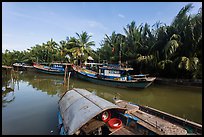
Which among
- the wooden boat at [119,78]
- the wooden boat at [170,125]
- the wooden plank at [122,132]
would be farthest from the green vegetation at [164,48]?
the wooden plank at [122,132]

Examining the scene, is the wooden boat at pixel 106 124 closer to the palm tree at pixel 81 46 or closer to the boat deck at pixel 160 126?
the boat deck at pixel 160 126

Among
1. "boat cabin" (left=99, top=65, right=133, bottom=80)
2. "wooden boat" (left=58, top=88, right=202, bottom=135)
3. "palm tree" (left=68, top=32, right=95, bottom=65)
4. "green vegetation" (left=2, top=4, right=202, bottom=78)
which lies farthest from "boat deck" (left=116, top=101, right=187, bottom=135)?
"palm tree" (left=68, top=32, right=95, bottom=65)

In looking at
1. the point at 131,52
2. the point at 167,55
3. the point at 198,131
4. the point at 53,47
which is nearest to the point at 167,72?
the point at 167,55

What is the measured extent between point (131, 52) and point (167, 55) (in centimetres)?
655

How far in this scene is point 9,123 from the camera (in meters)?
6.56

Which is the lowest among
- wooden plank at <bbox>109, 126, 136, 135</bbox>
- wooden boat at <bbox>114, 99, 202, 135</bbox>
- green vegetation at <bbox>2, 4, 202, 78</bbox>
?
wooden plank at <bbox>109, 126, 136, 135</bbox>

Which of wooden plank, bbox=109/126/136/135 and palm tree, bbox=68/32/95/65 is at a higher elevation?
palm tree, bbox=68/32/95/65

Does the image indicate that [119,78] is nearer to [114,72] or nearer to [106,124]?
[114,72]

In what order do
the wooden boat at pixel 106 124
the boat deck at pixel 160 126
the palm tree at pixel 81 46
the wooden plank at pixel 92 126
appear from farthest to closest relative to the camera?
the palm tree at pixel 81 46 → the wooden plank at pixel 92 126 → the boat deck at pixel 160 126 → the wooden boat at pixel 106 124

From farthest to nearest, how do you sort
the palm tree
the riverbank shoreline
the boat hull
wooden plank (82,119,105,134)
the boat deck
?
1. the palm tree
2. the riverbank shoreline
3. the boat hull
4. wooden plank (82,119,105,134)
5. the boat deck

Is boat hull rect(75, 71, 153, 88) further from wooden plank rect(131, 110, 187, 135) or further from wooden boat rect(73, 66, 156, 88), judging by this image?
wooden plank rect(131, 110, 187, 135)

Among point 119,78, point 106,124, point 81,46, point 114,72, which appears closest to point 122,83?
point 119,78

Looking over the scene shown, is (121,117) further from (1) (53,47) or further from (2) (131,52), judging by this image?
(1) (53,47)

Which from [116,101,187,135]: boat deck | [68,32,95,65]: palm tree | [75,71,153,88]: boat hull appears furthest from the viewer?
[68,32,95,65]: palm tree
